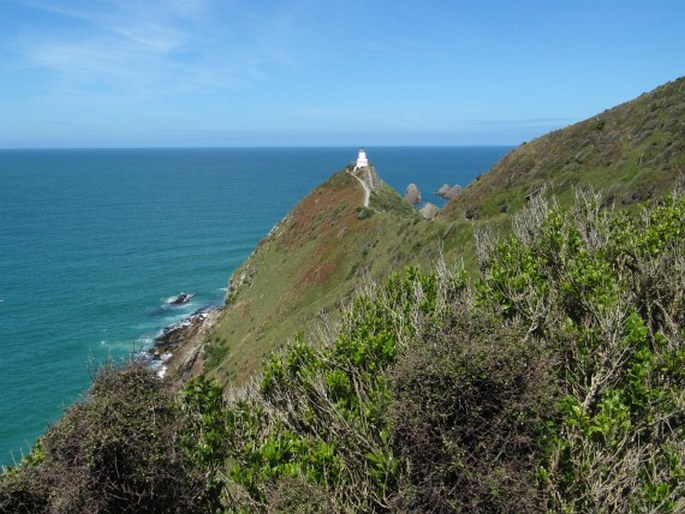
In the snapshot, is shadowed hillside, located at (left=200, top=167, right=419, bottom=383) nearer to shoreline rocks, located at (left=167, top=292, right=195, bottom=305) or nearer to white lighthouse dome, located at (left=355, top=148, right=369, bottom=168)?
white lighthouse dome, located at (left=355, top=148, right=369, bottom=168)

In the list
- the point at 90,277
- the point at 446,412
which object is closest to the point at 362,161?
the point at 90,277

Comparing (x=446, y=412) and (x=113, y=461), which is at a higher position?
(x=446, y=412)

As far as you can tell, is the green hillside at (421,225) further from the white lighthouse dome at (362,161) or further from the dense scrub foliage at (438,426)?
the dense scrub foliage at (438,426)

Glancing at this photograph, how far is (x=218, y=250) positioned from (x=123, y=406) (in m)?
93.6

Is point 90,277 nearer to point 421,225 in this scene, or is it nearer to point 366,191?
point 366,191

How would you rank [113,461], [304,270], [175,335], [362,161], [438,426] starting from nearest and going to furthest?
[438,426] → [113,461] → [304,270] → [175,335] → [362,161]

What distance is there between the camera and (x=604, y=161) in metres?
49.4

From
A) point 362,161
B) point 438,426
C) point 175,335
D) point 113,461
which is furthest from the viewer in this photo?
point 362,161

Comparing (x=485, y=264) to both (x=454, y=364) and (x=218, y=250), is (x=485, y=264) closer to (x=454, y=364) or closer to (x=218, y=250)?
(x=454, y=364)

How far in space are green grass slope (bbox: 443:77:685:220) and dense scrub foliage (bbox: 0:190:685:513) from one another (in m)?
23.7

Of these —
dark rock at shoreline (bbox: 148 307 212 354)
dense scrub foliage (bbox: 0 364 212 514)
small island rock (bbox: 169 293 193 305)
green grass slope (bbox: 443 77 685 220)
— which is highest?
green grass slope (bbox: 443 77 685 220)

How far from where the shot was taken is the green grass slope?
39312mm

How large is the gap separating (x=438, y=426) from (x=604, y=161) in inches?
1797

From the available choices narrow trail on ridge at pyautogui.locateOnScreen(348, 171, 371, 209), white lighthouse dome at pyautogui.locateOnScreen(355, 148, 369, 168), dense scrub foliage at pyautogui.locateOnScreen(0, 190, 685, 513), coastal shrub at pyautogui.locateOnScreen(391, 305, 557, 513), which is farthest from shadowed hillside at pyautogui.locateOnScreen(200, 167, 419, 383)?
coastal shrub at pyautogui.locateOnScreen(391, 305, 557, 513)
